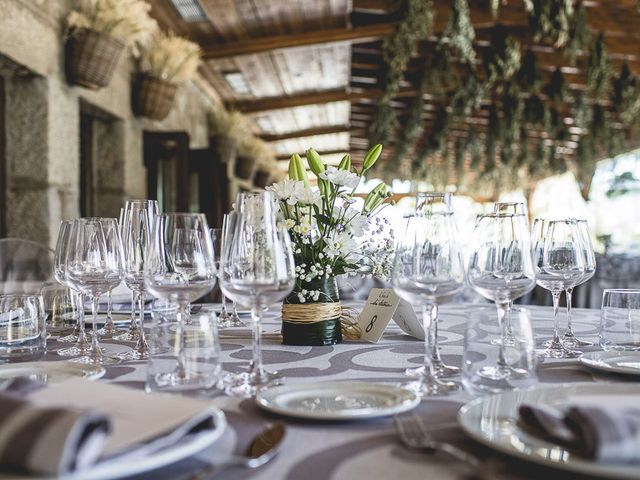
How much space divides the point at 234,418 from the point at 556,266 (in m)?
0.77

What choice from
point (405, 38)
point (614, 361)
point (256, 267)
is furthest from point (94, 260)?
point (405, 38)

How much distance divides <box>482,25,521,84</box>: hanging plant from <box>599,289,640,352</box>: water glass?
3758mm

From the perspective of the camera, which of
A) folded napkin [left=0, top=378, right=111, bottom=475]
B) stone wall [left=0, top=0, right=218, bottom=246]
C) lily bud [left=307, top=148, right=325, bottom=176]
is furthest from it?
stone wall [left=0, top=0, right=218, bottom=246]

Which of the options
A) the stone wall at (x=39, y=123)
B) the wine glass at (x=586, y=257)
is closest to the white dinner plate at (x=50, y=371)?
the wine glass at (x=586, y=257)

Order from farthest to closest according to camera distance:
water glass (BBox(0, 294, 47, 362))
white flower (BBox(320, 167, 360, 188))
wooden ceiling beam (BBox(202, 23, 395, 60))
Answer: wooden ceiling beam (BBox(202, 23, 395, 60)) → white flower (BBox(320, 167, 360, 188)) → water glass (BBox(0, 294, 47, 362))

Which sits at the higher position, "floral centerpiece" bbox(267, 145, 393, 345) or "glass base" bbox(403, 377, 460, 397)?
"floral centerpiece" bbox(267, 145, 393, 345)

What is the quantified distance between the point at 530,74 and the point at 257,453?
4.99 m

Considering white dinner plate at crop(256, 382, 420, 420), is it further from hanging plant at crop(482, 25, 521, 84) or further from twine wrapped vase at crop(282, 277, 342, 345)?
hanging plant at crop(482, 25, 521, 84)

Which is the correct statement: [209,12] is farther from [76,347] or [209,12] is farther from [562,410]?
[562,410]

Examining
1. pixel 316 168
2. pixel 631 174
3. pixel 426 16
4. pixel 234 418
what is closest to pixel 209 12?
Result: pixel 426 16

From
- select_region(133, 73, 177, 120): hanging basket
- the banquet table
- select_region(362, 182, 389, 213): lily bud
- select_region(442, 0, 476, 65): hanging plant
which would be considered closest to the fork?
the banquet table

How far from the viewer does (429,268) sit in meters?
0.91

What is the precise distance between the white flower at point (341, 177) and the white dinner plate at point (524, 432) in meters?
0.56

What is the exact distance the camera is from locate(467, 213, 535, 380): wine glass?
95 cm
